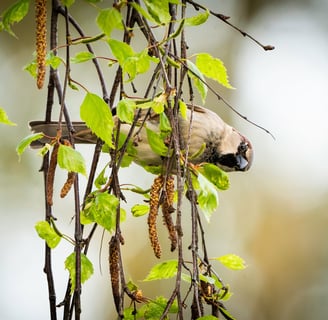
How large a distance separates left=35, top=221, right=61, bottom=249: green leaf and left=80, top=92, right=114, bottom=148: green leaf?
0.52 ft

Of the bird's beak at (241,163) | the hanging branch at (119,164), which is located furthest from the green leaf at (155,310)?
the bird's beak at (241,163)

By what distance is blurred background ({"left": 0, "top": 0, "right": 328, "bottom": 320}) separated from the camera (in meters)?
1.60

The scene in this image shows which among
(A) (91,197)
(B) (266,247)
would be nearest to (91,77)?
(B) (266,247)

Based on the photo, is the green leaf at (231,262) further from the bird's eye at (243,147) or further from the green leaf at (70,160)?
the bird's eye at (243,147)

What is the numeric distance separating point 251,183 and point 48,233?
3.93 ft

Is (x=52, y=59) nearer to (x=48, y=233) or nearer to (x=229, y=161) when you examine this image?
(x=48, y=233)

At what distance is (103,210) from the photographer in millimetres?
626

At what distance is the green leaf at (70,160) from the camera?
0.61 metres

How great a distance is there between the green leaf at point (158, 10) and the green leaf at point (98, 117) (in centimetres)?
12

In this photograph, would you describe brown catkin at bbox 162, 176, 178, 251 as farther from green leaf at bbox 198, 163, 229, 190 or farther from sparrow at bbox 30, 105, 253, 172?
sparrow at bbox 30, 105, 253, 172

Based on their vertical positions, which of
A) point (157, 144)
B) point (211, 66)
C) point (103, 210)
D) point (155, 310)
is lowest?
point (155, 310)

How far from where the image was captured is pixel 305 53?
1767mm

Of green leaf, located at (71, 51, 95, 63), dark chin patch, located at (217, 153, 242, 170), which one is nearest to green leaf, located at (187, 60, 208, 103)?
green leaf, located at (71, 51, 95, 63)

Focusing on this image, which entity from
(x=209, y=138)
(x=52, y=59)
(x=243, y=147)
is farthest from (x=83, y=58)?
(x=243, y=147)
